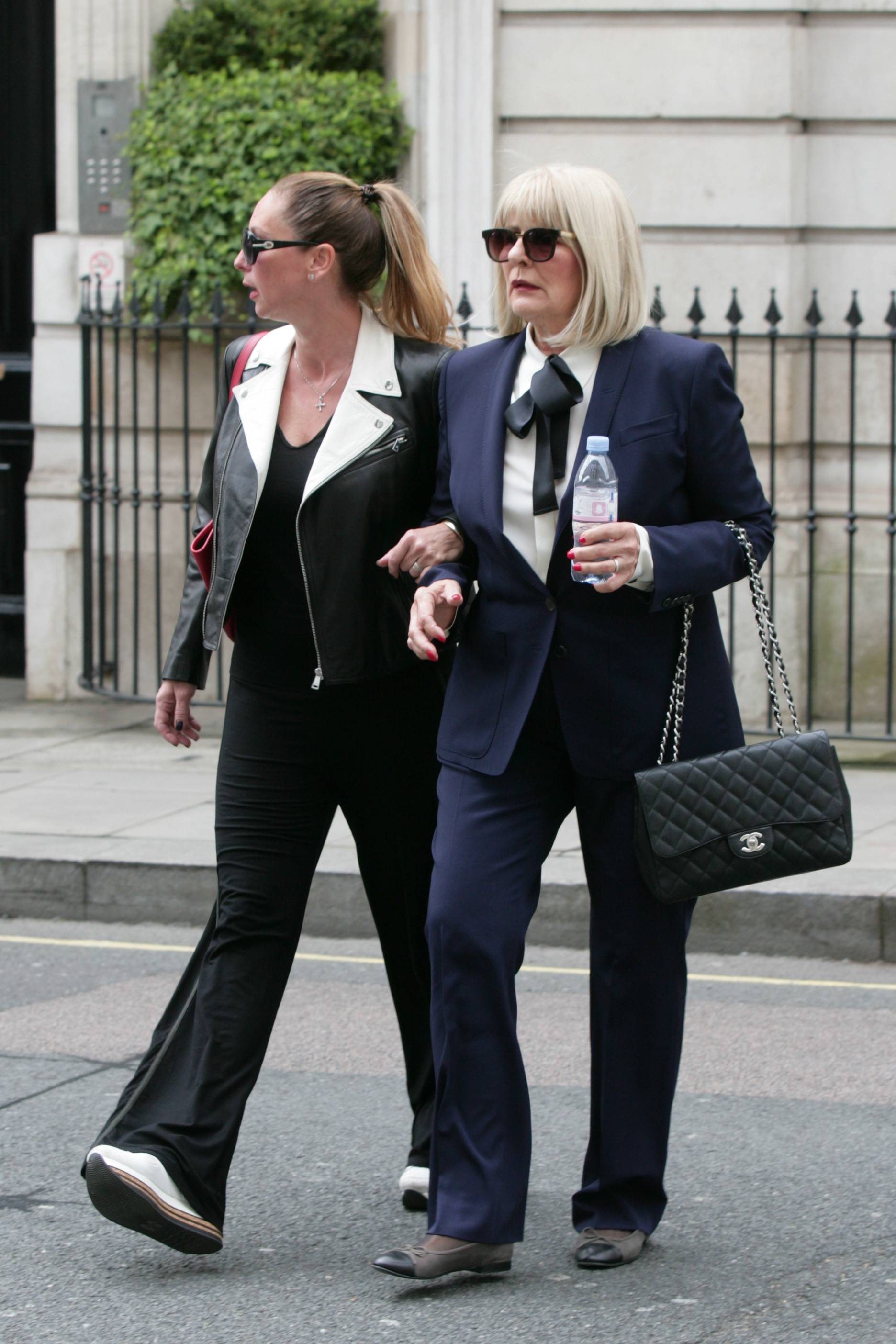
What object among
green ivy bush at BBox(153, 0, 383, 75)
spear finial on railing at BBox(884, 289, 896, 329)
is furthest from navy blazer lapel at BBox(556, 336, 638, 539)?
green ivy bush at BBox(153, 0, 383, 75)

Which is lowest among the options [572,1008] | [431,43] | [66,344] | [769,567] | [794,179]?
[572,1008]

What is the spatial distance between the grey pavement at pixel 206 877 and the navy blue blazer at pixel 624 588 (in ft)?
9.21

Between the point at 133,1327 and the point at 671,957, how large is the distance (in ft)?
3.62

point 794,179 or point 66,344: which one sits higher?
point 794,179

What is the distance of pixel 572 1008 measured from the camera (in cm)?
561

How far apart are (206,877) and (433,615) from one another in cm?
343

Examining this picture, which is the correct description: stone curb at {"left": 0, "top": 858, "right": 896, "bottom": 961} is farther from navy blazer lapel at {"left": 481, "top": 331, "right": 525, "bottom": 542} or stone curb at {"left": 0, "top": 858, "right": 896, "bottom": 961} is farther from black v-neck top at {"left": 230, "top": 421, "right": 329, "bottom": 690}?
navy blazer lapel at {"left": 481, "top": 331, "right": 525, "bottom": 542}

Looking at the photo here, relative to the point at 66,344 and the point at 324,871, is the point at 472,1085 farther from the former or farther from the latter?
the point at 66,344

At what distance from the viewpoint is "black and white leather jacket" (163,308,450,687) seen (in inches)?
145

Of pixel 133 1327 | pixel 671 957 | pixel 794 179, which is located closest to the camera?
pixel 133 1327

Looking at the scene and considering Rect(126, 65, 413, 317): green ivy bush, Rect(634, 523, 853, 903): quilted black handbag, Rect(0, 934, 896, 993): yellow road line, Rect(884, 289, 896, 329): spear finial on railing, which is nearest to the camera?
Rect(634, 523, 853, 903): quilted black handbag

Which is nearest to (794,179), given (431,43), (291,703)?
(431,43)

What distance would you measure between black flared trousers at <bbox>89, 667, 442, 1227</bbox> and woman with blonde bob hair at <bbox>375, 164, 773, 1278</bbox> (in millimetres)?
241

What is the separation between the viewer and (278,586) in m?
3.76
